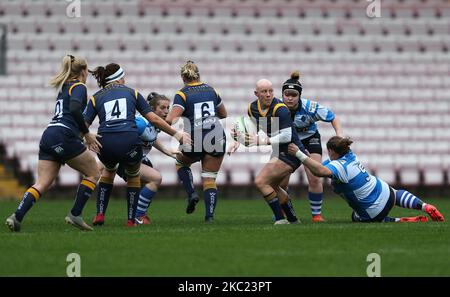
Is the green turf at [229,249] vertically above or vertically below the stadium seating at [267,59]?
below

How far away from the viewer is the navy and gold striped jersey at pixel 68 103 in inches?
381

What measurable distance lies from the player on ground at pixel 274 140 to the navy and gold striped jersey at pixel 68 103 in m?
1.99

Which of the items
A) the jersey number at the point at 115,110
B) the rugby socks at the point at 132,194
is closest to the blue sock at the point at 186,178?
the rugby socks at the point at 132,194

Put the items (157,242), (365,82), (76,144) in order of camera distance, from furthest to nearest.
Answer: (365,82)
(76,144)
(157,242)

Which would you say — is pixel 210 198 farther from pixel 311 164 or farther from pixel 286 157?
pixel 311 164

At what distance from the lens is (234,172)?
2067cm

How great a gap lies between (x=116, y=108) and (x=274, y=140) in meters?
1.87

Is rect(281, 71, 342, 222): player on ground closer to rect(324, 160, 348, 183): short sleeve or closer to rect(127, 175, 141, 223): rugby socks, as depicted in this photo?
rect(324, 160, 348, 183): short sleeve

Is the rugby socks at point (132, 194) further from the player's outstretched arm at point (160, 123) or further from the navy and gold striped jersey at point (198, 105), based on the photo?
the navy and gold striped jersey at point (198, 105)

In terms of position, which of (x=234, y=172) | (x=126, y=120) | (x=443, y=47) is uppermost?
(x=443, y=47)

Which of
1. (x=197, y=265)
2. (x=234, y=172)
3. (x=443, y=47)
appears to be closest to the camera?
(x=197, y=265)

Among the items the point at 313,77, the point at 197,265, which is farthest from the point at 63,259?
the point at 313,77
